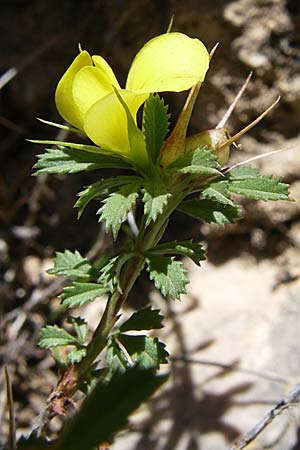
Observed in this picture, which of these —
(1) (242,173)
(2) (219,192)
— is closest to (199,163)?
(2) (219,192)

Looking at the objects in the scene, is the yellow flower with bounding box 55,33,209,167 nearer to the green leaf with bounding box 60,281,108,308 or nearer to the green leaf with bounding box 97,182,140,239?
the green leaf with bounding box 97,182,140,239

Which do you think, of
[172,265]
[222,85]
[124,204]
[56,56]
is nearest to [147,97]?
[124,204]

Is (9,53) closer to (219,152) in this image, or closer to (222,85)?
(222,85)

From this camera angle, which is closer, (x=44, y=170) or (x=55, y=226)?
(x=44, y=170)

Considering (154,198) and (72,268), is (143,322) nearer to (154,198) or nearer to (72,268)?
(72,268)

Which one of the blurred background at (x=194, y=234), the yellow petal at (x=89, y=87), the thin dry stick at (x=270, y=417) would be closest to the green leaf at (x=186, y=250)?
the yellow petal at (x=89, y=87)

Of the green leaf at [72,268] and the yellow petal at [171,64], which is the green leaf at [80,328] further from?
the yellow petal at [171,64]
